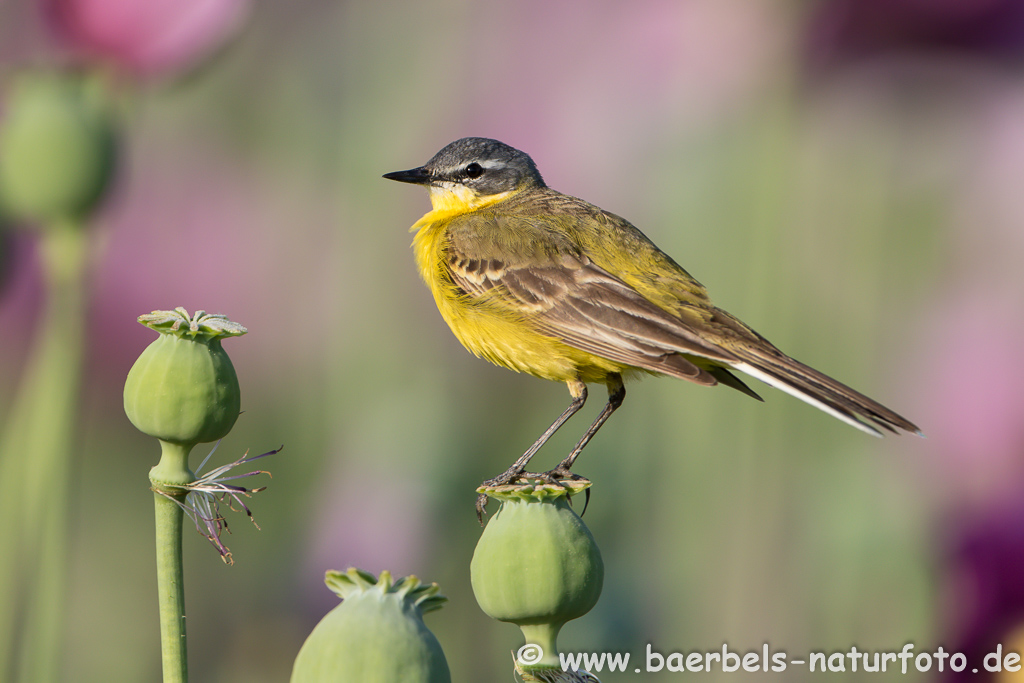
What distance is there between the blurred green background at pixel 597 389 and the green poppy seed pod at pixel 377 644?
223cm

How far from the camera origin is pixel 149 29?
2.58m

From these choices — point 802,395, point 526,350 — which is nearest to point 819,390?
point 802,395

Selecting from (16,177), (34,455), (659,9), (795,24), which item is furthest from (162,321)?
(659,9)

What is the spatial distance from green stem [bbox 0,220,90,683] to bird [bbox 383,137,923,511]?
1020 millimetres

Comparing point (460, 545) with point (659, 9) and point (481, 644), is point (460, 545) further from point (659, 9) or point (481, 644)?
point (659, 9)

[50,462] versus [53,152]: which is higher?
[53,152]

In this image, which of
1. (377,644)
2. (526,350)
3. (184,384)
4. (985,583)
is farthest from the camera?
(526,350)

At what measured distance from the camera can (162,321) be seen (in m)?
1.34

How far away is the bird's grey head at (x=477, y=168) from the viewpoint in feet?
12.4

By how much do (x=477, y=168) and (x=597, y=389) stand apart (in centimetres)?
142

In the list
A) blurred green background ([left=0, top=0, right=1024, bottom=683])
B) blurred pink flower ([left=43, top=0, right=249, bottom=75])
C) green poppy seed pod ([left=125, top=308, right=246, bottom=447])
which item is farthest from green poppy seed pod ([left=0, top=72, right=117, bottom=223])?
green poppy seed pod ([left=125, top=308, right=246, bottom=447])

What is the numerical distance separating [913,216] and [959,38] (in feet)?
4.49

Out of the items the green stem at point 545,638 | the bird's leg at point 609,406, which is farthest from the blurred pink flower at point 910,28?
the green stem at point 545,638

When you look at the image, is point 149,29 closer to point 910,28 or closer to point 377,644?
point 377,644
